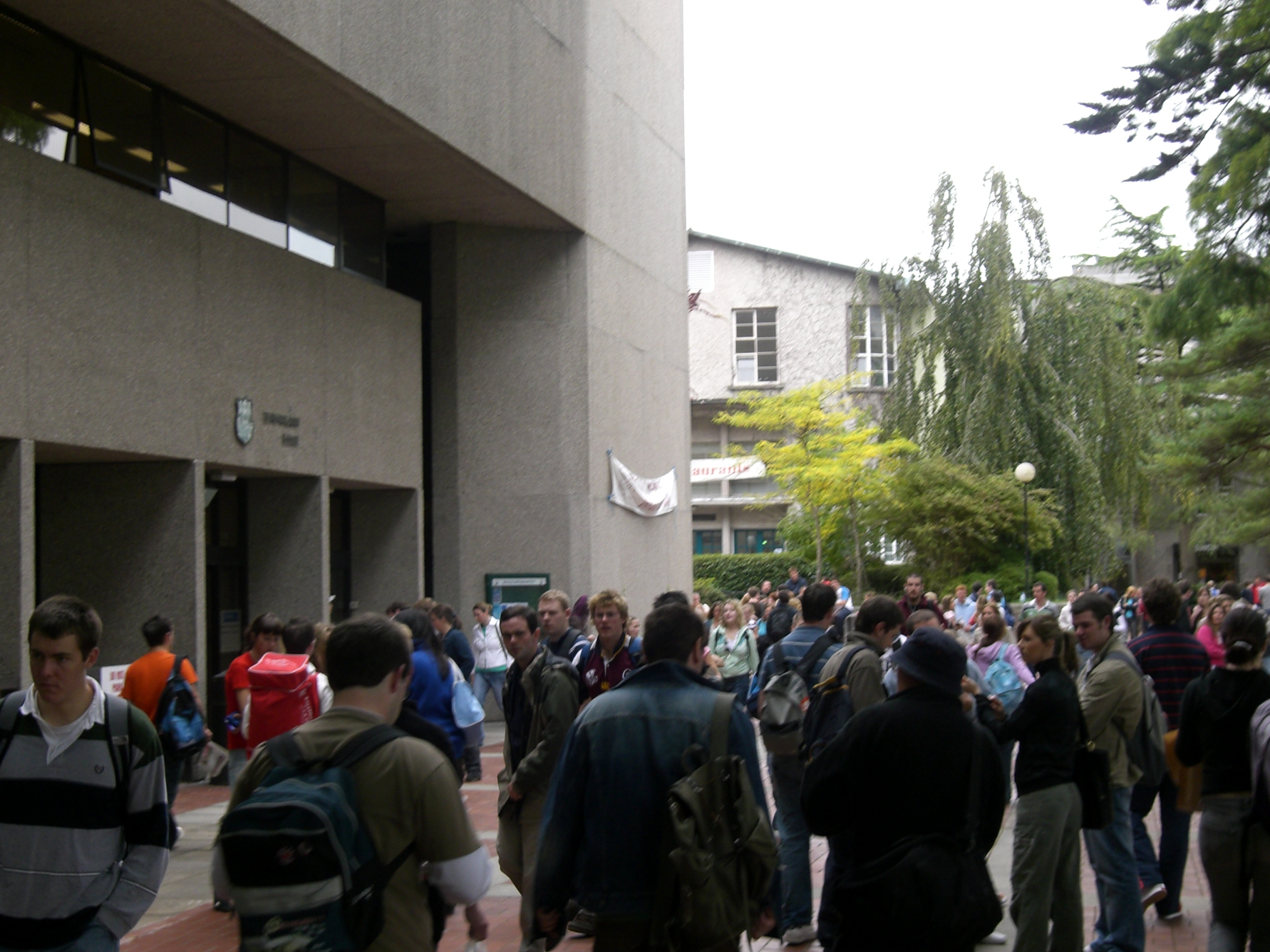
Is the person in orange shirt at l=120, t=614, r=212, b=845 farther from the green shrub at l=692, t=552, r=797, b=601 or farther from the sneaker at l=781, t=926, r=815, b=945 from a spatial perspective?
the green shrub at l=692, t=552, r=797, b=601

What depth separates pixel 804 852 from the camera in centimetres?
749

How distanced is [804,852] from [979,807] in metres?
3.14

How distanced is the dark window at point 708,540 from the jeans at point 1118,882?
47096mm

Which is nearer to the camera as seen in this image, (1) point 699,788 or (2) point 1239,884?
(1) point 699,788

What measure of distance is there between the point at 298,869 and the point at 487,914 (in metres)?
5.30

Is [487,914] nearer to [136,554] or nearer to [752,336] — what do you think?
[136,554]

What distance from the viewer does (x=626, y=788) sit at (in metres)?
4.26

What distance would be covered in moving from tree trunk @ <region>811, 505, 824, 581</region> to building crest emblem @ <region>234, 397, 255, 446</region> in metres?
28.0

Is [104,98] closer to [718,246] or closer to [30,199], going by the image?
[30,199]

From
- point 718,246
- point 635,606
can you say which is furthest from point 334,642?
point 718,246

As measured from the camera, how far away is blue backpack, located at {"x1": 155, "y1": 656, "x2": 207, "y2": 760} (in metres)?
8.72

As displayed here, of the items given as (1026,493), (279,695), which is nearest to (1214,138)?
(279,695)

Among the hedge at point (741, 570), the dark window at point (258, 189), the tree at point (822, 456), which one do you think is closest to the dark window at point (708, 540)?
the hedge at point (741, 570)

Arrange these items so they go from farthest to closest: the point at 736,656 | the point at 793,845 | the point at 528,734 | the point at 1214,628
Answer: the point at 736,656 → the point at 1214,628 → the point at 793,845 → the point at 528,734
